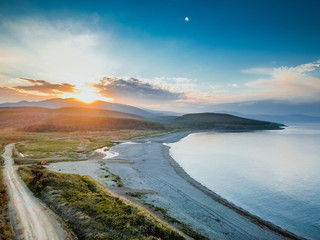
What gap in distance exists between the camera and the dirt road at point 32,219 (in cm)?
1439

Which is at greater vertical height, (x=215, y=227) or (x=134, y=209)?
(x=134, y=209)

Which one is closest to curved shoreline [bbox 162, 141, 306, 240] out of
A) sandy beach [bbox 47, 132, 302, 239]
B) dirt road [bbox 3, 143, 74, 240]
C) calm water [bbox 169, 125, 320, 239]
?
sandy beach [bbox 47, 132, 302, 239]

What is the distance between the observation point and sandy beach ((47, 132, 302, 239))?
1827cm

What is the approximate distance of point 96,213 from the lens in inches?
690

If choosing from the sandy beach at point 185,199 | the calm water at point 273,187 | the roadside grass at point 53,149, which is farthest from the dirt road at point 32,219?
the roadside grass at point 53,149

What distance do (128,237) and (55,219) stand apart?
8236 mm

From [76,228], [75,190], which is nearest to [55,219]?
[76,228]

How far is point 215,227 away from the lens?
18.5 meters

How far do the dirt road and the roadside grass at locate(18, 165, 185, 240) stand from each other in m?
0.81

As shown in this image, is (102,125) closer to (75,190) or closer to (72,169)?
(72,169)

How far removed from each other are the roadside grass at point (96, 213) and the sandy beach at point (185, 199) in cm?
460

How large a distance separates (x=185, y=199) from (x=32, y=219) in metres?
19.2

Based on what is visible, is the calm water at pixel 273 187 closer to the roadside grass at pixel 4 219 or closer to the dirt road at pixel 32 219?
the dirt road at pixel 32 219

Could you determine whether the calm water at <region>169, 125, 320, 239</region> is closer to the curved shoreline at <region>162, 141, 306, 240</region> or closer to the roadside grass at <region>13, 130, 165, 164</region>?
the curved shoreline at <region>162, 141, 306, 240</region>
